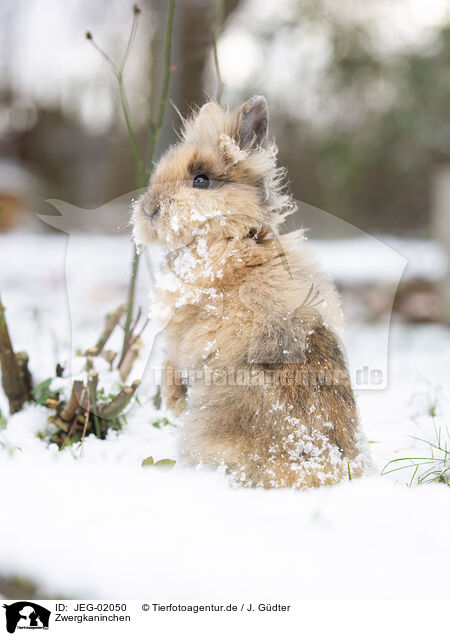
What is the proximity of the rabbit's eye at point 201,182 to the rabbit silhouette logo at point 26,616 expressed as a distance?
4.19ft

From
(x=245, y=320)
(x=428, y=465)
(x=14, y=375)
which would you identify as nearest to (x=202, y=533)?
(x=245, y=320)

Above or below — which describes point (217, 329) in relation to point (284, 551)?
above

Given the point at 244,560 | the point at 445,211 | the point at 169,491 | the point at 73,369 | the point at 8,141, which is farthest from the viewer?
the point at 8,141

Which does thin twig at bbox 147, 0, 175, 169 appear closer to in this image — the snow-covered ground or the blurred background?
the snow-covered ground

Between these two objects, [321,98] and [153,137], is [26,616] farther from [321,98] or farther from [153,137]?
[321,98]

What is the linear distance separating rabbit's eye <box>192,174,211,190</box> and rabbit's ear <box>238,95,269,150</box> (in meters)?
0.16

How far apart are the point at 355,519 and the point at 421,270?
541 cm

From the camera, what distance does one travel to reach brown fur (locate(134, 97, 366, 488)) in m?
1.69

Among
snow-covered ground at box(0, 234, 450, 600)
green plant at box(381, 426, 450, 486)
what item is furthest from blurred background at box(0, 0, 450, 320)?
snow-covered ground at box(0, 234, 450, 600)

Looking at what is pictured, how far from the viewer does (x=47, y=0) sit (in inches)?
294

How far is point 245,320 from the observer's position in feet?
5.75

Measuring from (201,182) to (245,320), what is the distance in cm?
48

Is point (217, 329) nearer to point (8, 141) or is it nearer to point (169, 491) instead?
point (169, 491)

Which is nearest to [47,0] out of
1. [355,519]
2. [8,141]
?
[8,141]
